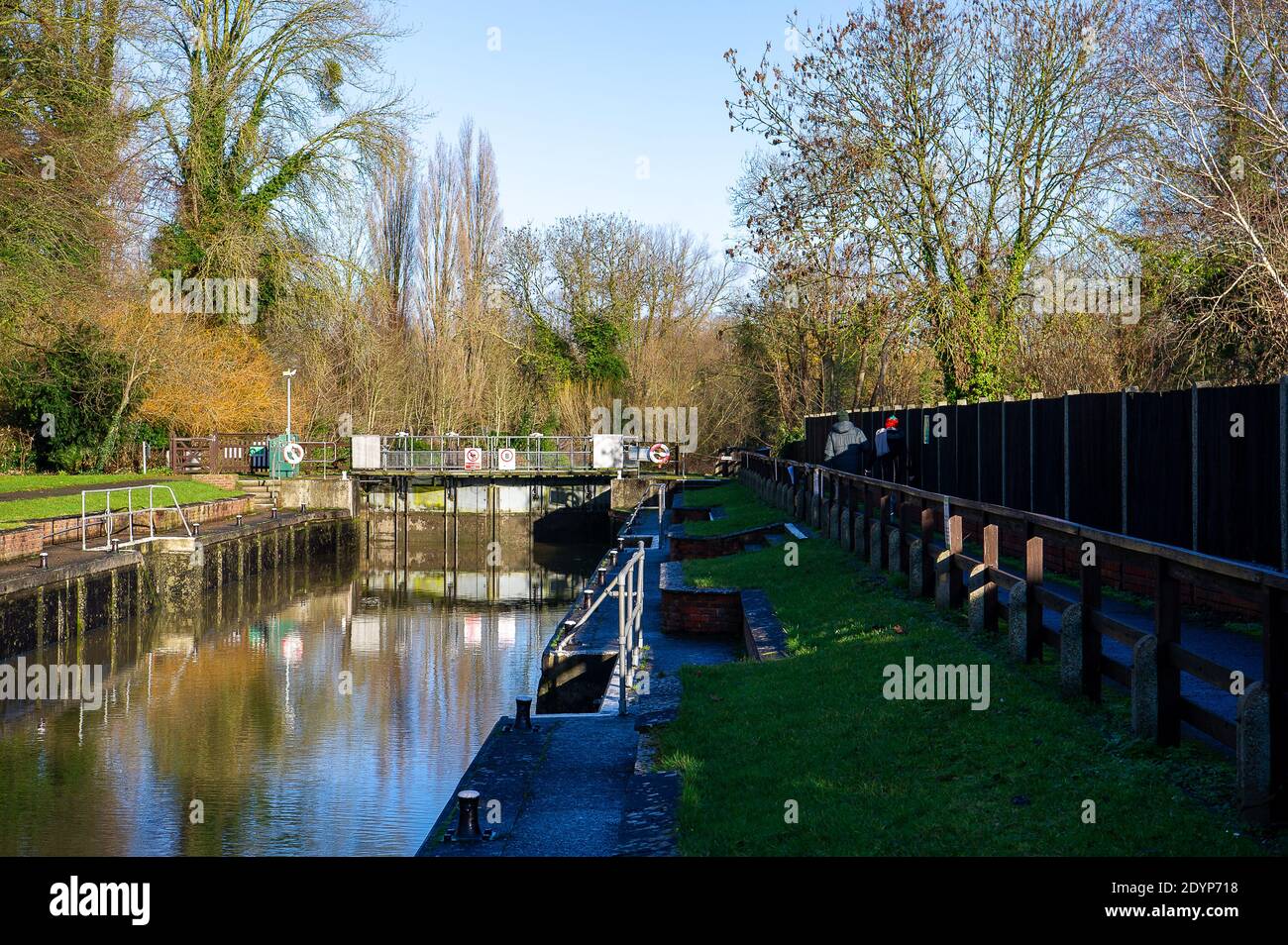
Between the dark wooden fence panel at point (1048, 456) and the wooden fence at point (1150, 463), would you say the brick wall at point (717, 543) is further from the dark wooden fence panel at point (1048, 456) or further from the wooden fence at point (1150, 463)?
the dark wooden fence panel at point (1048, 456)

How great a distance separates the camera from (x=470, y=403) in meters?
55.2

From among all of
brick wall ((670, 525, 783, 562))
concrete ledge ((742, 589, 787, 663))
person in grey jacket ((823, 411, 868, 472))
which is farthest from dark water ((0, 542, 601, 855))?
person in grey jacket ((823, 411, 868, 472))

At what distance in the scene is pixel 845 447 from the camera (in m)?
25.0

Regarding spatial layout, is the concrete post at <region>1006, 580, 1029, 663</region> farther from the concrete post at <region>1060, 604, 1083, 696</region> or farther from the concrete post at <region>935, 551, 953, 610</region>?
the concrete post at <region>935, 551, 953, 610</region>

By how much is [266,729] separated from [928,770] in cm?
1266

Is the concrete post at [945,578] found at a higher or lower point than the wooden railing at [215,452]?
lower

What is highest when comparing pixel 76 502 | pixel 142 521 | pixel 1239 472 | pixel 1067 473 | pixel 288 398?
pixel 288 398

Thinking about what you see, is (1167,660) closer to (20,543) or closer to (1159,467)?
(1159,467)

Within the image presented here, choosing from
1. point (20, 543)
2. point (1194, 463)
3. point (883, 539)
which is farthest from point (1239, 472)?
→ point (20, 543)

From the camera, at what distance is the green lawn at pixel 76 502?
2581 cm

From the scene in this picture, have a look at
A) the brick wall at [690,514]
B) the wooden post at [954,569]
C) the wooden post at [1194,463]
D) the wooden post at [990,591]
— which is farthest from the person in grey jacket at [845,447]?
the wooden post at [990,591]

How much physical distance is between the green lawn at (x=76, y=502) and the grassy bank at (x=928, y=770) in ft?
62.9

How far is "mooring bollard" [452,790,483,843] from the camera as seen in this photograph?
7.91 m
